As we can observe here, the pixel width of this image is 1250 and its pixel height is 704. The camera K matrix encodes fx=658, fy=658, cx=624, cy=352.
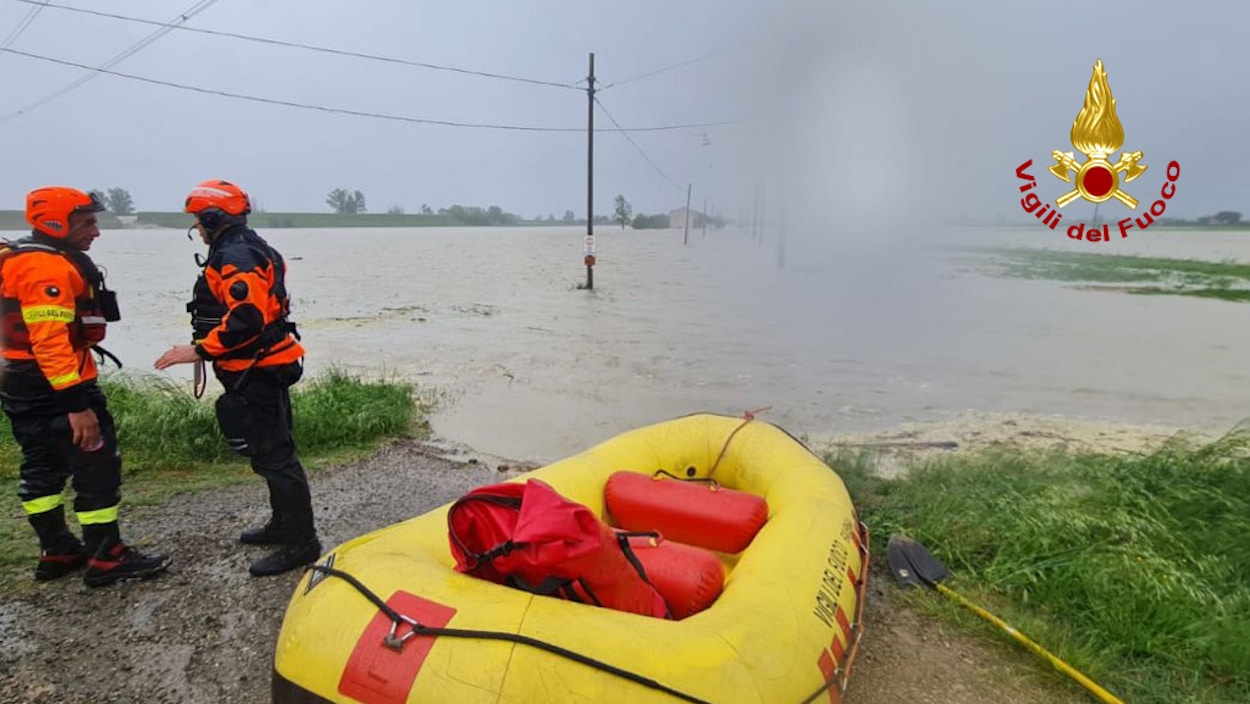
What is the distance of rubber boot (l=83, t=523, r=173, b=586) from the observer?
2912mm

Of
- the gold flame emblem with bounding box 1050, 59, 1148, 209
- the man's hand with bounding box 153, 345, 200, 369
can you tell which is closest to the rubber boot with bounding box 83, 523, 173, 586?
the man's hand with bounding box 153, 345, 200, 369

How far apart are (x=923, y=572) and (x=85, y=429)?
391 cm

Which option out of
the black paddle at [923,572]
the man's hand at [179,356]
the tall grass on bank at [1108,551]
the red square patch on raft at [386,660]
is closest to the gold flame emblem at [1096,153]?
the tall grass on bank at [1108,551]

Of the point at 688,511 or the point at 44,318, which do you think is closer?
the point at 44,318

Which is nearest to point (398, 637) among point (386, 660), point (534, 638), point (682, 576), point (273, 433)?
point (386, 660)

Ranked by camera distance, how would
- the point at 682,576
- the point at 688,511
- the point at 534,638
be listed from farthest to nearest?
1. the point at 688,511
2. the point at 682,576
3. the point at 534,638

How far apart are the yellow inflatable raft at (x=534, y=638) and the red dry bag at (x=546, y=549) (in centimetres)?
8

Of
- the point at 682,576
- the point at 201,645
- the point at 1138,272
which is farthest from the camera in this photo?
the point at 1138,272

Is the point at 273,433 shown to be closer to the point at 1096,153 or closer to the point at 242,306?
the point at 242,306

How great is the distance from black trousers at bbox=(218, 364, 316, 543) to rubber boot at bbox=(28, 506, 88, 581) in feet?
2.72

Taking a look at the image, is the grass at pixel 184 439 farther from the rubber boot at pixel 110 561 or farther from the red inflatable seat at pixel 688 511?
the red inflatable seat at pixel 688 511

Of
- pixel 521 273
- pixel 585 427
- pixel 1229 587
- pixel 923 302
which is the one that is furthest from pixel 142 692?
pixel 521 273

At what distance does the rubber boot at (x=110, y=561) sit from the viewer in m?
2.91

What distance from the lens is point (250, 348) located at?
9.51 feet
